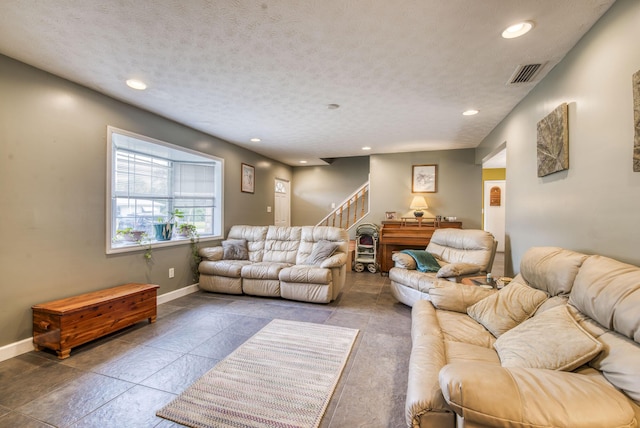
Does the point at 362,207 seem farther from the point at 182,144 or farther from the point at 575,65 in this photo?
the point at 575,65

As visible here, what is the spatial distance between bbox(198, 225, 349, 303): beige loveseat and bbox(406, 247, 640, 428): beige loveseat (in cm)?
184

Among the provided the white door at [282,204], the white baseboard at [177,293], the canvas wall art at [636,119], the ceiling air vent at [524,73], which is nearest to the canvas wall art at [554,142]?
the ceiling air vent at [524,73]

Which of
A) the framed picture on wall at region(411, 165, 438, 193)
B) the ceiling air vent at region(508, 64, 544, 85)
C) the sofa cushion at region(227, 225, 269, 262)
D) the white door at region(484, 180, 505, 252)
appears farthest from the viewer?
the white door at region(484, 180, 505, 252)

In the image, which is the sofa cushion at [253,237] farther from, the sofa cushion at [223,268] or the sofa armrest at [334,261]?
the sofa armrest at [334,261]

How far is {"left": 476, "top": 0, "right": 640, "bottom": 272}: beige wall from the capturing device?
5.14ft

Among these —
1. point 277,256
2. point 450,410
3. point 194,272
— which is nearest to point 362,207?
point 277,256

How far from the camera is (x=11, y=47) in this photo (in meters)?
2.14

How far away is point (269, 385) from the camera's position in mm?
1904

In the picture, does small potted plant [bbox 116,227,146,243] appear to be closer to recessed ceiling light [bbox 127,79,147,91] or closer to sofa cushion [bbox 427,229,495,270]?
recessed ceiling light [bbox 127,79,147,91]

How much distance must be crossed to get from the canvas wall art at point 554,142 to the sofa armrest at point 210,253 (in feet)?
13.3

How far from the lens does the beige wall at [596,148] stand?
5.14 feet

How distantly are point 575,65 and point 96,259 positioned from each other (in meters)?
4.56

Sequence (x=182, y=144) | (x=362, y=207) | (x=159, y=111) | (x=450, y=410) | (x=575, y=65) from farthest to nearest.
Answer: (x=362, y=207)
(x=182, y=144)
(x=159, y=111)
(x=575, y=65)
(x=450, y=410)

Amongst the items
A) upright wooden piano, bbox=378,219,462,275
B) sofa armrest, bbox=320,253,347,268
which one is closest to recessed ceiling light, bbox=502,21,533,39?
sofa armrest, bbox=320,253,347,268
